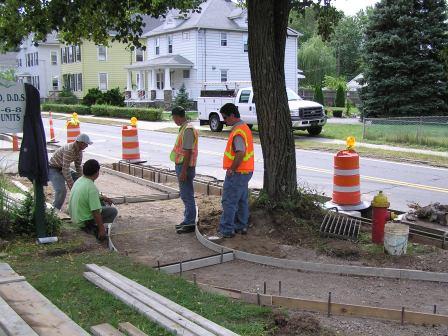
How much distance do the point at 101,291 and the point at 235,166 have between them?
112 inches

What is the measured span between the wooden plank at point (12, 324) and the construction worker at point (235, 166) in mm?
3625

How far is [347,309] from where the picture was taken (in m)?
4.69

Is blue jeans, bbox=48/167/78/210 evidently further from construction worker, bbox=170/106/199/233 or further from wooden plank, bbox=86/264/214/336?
wooden plank, bbox=86/264/214/336

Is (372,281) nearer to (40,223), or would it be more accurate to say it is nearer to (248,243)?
(248,243)

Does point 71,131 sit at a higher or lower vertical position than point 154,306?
higher

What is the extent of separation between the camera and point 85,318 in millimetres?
4125

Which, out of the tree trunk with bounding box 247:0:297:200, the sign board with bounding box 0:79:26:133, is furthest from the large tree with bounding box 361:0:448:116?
the sign board with bounding box 0:79:26:133

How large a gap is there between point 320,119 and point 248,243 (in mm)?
17273

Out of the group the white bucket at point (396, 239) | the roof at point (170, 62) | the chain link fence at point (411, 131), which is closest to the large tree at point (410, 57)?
the chain link fence at point (411, 131)

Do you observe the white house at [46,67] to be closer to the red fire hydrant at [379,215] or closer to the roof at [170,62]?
the roof at [170,62]

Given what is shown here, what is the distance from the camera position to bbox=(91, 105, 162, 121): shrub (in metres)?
34.7

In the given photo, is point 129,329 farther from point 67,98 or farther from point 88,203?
point 67,98

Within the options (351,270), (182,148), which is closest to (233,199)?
(182,148)

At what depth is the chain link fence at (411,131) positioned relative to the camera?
19297 mm
